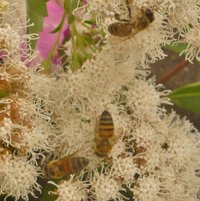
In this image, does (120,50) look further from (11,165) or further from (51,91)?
(11,165)

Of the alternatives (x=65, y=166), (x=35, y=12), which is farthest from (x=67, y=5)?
(x=65, y=166)

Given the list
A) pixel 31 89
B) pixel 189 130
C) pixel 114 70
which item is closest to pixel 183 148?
pixel 189 130

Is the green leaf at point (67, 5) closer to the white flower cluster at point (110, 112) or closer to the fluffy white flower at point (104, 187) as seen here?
the white flower cluster at point (110, 112)

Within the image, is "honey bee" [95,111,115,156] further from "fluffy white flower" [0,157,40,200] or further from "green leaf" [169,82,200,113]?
"green leaf" [169,82,200,113]

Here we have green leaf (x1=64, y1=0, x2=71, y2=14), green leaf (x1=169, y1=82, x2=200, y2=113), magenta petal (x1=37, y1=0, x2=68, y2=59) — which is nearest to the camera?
green leaf (x1=64, y1=0, x2=71, y2=14)

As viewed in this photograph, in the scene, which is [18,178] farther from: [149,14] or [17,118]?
[149,14]

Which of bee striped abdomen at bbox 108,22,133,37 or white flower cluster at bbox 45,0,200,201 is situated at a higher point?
bee striped abdomen at bbox 108,22,133,37

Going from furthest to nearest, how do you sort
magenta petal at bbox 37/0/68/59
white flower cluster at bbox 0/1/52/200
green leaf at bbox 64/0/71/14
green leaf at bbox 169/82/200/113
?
magenta petal at bbox 37/0/68/59, green leaf at bbox 169/82/200/113, green leaf at bbox 64/0/71/14, white flower cluster at bbox 0/1/52/200

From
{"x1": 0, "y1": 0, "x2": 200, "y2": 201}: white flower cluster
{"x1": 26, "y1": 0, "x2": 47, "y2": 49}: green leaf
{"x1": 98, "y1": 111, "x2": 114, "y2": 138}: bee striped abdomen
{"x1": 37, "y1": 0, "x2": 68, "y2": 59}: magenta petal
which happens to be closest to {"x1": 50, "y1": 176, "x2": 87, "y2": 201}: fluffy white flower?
{"x1": 0, "y1": 0, "x2": 200, "y2": 201}: white flower cluster
